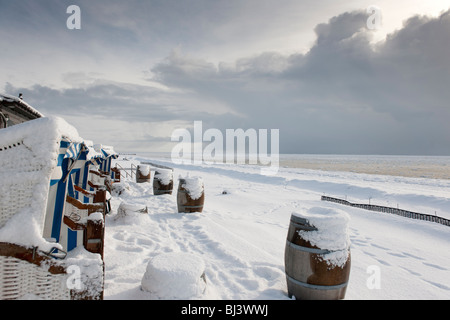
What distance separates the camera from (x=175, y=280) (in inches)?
121

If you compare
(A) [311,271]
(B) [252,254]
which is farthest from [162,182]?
(A) [311,271]

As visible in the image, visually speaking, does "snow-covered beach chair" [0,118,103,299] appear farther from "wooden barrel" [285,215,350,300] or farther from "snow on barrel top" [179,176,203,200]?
"snow on barrel top" [179,176,203,200]

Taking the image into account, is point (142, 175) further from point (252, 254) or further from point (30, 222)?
point (30, 222)

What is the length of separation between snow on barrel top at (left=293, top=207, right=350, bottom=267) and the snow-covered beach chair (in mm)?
2487

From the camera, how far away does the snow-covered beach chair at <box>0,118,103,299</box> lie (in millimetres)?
1900

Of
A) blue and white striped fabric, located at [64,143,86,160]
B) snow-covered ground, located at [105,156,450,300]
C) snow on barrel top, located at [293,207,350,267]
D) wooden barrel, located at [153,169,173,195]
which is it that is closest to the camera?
blue and white striped fabric, located at [64,143,86,160]

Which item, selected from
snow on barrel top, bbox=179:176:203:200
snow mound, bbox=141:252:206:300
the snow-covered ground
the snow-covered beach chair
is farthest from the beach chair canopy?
snow on barrel top, bbox=179:176:203:200

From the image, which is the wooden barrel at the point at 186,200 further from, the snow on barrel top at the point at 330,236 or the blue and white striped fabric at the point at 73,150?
the snow on barrel top at the point at 330,236

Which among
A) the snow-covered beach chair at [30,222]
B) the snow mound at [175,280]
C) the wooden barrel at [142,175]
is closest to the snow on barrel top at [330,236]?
the snow mound at [175,280]

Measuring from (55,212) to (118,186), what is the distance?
29.1 ft

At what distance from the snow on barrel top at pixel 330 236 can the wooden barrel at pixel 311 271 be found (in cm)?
4

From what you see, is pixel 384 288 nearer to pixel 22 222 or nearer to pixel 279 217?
pixel 22 222

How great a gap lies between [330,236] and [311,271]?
0.51 m
